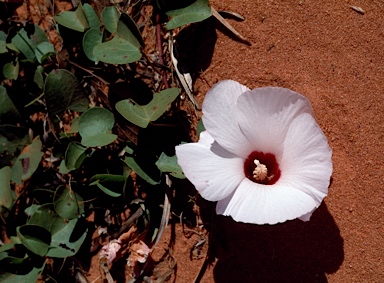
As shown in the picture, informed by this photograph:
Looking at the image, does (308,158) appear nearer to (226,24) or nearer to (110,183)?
(226,24)

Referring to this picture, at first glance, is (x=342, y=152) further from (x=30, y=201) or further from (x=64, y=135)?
(x=30, y=201)

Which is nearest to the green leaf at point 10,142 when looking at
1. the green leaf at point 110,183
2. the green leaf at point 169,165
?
the green leaf at point 110,183

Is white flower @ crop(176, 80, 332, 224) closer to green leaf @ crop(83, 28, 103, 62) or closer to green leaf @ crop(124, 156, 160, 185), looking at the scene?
green leaf @ crop(124, 156, 160, 185)

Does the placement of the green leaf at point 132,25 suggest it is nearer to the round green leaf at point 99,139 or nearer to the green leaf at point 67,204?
the round green leaf at point 99,139

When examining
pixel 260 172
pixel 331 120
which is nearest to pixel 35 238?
pixel 260 172

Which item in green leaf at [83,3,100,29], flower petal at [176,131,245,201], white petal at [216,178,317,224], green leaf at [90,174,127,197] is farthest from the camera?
green leaf at [83,3,100,29]

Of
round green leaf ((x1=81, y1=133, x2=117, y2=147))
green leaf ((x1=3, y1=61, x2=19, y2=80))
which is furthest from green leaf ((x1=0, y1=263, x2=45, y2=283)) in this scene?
green leaf ((x1=3, y1=61, x2=19, y2=80))
